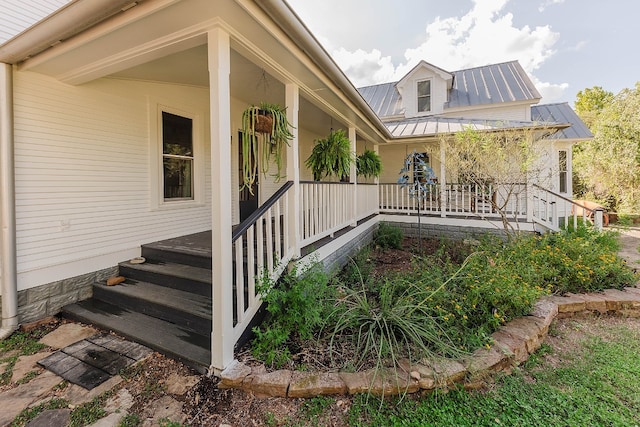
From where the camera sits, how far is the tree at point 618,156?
36.1 feet

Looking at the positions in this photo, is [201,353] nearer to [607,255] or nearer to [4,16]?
[4,16]

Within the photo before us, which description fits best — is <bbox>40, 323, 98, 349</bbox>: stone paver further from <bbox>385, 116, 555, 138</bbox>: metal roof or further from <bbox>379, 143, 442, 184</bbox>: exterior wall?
<bbox>379, 143, 442, 184</bbox>: exterior wall

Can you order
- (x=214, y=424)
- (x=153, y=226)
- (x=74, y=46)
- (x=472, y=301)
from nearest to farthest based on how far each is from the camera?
1. (x=214, y=424)
2. (x=74, y=46)
3. (x=472, y=301)
4. (x=153, y=226)

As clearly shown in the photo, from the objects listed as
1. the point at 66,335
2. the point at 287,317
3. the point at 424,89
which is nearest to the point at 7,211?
the point at 66,335

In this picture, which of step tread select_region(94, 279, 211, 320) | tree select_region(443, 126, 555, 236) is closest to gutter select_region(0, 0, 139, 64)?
step tread select_region(94, 279, 211, 320)

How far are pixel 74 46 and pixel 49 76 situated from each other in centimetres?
107

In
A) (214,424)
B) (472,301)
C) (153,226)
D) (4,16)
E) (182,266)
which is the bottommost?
(214,424)

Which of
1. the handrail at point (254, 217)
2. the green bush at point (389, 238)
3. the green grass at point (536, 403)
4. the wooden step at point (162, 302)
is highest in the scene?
the handrail at point (254, 217)

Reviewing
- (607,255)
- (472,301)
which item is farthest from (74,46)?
(607,255)

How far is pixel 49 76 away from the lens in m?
3.15

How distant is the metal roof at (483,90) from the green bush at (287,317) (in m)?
10.9

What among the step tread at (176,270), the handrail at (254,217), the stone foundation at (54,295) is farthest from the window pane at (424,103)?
the stone foundation at (54,295)

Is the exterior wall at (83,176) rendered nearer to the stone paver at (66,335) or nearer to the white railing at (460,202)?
the stone paver at (66,335)

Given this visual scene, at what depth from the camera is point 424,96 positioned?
11359 mm
